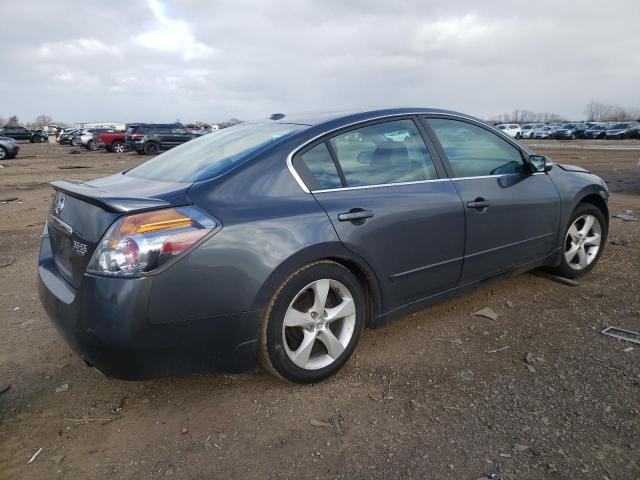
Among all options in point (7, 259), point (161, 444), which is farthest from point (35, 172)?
point (161, 444)

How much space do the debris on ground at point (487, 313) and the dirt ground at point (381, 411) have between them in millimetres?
61

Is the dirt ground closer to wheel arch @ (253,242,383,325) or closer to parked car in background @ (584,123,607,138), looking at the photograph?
wheel arch @ (253,242,383,325)

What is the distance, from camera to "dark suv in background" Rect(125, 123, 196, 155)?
84.1ft

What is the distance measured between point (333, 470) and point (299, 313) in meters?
0.83

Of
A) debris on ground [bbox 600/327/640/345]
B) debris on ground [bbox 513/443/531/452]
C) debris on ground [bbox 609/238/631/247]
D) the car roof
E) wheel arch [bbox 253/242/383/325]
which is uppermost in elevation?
the car roof

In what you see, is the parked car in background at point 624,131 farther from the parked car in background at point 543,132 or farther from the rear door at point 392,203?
the rear door at point 392,203

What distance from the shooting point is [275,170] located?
2.69 m

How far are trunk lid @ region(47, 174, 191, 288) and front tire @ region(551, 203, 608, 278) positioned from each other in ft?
11.3

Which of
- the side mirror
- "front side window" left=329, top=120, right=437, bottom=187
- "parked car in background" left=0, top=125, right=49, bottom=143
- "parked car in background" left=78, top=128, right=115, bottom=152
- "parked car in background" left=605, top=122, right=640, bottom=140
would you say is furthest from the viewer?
"parked car in background" left=0, top=125, right=49, bottom=143

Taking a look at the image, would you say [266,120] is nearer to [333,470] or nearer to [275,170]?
[275,170]

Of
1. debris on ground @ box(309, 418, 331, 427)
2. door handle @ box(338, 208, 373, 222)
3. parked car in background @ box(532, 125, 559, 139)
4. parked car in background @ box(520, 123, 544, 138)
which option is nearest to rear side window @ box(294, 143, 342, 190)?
door handle @ box(338, 208, 373, 222)

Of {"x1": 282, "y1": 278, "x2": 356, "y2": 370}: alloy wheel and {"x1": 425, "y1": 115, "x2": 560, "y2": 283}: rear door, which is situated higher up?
{"x1": 425, "y1": 115, "x2": 560, "y2": 283}: rear door

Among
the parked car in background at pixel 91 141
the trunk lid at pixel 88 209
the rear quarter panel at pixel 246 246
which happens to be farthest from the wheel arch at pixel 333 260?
the parked car in background at pixel 91 141

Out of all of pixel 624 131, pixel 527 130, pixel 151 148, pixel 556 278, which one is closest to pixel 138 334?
pixel 556 278
